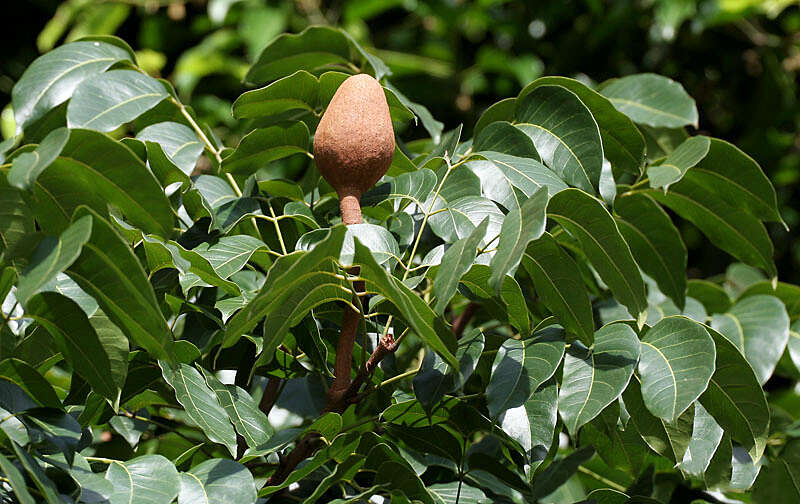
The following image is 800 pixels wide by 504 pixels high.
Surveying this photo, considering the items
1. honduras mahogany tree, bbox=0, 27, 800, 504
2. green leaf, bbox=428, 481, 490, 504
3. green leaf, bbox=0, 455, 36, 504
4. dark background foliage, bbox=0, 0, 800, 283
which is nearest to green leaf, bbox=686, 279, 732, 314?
honduras mahogany tree, bbox=0, 27, 800, 504

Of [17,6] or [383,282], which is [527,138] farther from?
[17,6]

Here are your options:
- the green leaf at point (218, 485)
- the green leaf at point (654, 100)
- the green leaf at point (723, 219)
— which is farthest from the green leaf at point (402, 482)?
the green leaf at point (654, 100)

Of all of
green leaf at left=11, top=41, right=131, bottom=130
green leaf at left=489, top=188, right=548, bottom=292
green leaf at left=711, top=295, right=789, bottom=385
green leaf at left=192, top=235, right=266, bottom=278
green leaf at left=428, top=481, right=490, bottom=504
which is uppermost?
green leaf at left=11, top=41, right=131, bottom=130

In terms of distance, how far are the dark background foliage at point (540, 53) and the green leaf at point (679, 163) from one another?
1630mm

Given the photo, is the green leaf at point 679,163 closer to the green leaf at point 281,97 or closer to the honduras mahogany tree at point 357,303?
the honduras mahogany tree at point 357,303

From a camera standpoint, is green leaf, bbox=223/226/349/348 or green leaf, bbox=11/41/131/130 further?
green leaf, bbox=11/41/131/130

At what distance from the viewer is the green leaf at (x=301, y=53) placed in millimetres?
909

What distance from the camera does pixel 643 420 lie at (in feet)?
2.19

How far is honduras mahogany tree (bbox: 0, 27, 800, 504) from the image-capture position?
21.7 inches

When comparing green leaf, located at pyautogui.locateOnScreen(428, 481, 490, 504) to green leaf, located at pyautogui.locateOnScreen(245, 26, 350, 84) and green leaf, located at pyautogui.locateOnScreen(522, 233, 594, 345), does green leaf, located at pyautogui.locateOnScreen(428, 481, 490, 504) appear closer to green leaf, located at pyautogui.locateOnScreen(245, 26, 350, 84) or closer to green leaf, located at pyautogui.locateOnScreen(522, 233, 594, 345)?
green leaf, located at pyautogui.locateOnScreen(522, 233, 594, 345)

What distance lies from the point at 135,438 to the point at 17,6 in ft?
9.16

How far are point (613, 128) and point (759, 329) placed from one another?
1.02 feet

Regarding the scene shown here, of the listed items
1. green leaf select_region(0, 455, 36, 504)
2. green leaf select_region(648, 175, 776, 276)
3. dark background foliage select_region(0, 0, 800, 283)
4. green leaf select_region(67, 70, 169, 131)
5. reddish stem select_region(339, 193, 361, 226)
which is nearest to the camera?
green leaf select_region(0, 455, 36, 504)

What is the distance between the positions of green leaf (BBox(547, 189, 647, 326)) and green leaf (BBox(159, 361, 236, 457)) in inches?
11.6
